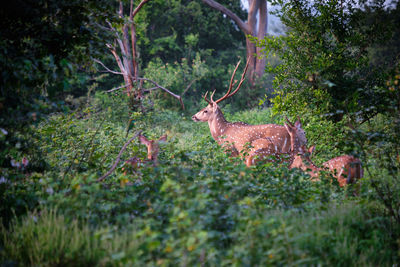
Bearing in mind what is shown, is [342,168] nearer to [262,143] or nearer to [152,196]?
[262,143]

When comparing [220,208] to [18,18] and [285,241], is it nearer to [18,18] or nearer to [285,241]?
[285,241]

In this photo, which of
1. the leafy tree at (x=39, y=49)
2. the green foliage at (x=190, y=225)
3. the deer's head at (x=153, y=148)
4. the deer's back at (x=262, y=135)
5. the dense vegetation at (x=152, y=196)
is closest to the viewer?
the green foliage at (x=190, y=225)

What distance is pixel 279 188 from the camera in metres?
3.98

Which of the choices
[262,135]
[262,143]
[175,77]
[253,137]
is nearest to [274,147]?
[262,143]

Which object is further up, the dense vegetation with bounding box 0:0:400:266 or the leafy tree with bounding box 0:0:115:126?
the leafy tree with bounding box 0:0:115:126

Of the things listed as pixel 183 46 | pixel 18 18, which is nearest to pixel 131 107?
pixel 18 18

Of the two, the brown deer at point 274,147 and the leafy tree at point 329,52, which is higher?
the leafy tree at point 329,52

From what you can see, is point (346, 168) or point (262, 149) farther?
point (262, 149)

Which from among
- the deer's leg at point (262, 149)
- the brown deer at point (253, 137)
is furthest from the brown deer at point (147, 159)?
the deer's leg at point (262, 149)

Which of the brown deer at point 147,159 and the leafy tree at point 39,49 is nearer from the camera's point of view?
the leafy tree at point 39,49

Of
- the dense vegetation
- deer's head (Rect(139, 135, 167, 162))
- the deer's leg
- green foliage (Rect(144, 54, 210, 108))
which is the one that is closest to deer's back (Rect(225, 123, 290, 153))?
the deer's leg

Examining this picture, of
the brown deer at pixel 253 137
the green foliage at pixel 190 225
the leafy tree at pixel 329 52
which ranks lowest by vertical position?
the green foliage at pixel 190 225

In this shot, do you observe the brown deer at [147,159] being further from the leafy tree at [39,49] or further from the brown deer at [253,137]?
the leafy tree at [39,49]

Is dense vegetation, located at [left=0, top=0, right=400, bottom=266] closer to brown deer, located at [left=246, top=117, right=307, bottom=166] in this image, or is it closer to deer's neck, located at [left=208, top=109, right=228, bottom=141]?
brown deer, located at [left=246, top=117, right=307, bottom=166]
